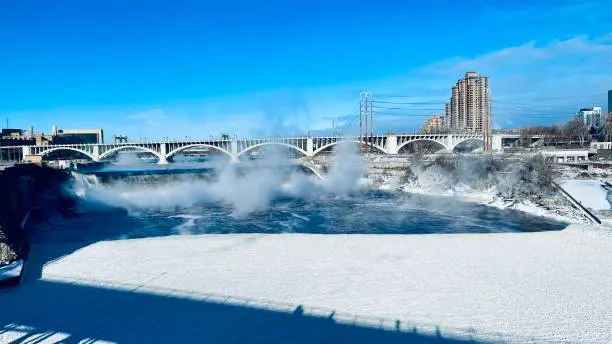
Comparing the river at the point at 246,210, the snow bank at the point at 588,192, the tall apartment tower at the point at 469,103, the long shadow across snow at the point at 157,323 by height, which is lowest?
the long shadow across snow at the point at 157,323

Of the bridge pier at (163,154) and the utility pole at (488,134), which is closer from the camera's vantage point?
the utility pole at (488,134)

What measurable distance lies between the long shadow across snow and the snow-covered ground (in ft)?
0.13

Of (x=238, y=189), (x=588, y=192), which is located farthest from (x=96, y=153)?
(x=588, y=192)

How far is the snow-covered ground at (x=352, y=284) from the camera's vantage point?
304 inches

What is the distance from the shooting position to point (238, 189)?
30.8 m

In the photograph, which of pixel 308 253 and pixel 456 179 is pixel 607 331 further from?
pixel 456 179

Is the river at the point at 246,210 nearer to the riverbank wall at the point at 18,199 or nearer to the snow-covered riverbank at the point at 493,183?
the riverbank wall at the point at 18,199

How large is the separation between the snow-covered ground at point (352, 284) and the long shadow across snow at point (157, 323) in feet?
0.13

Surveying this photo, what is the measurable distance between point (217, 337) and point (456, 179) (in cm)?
2567

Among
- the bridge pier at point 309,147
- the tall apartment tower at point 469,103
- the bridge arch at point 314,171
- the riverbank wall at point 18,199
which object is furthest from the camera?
the tall apartment tower at point 469,103

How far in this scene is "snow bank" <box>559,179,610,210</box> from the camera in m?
19.9

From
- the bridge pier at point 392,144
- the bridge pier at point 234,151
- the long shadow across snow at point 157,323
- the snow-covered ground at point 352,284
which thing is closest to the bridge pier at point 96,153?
the bridge pier at point 234,151

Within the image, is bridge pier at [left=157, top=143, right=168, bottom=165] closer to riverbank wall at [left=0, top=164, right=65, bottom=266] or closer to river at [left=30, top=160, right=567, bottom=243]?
river at [left=30, top=160, right=567, bottom=243]

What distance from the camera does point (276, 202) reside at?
26.8m
